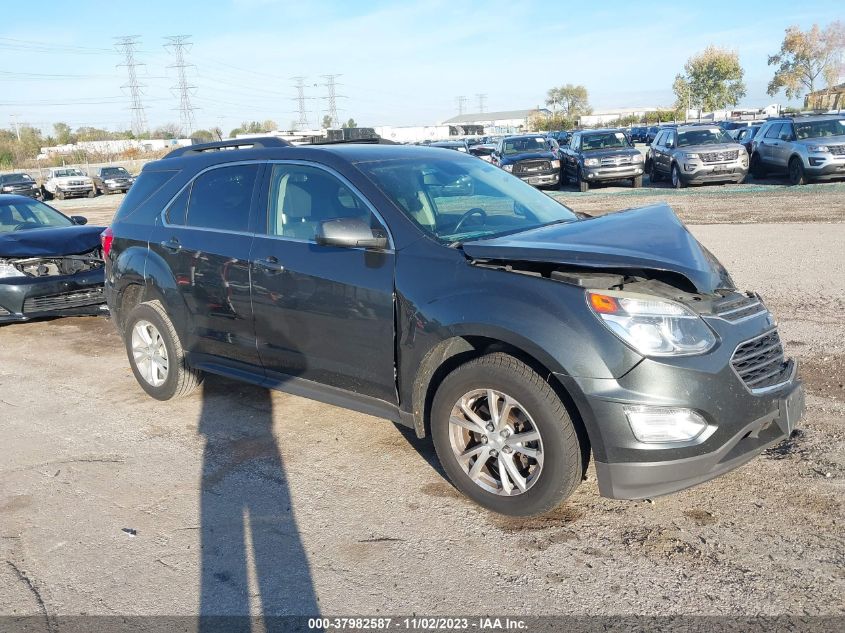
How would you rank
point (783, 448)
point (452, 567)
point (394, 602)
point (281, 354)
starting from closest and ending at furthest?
point (394, 602) < point (452, 567) < point (783, 448) < point (281, 354)

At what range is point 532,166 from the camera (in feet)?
74.2

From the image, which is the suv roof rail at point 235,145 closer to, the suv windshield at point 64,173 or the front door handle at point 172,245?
the front door handle at point 172,245

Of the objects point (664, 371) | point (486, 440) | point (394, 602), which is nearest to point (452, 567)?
point (394, 602)

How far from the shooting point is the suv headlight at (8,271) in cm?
815

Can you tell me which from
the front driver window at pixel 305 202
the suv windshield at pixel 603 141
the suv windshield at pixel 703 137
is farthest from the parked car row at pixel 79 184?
the front driver window at pixel 305 202

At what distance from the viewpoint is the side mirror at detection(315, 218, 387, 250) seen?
411 cm

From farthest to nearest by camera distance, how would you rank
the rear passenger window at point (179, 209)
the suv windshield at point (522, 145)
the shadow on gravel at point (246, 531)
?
the suv windshield at point (522, 145) → the rear passenger window at point (179, 209) → the shadow on gravel at point (246, 531)

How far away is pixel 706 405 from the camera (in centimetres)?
333

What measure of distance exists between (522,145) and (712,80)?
60.4m

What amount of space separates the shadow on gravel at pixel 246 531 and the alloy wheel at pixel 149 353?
56 cm

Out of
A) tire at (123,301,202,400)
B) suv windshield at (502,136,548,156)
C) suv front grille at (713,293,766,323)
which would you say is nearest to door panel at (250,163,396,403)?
tire at (123,301,202,400)

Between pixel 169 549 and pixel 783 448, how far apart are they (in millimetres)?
3406

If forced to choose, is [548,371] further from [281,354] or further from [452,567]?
[281,354]

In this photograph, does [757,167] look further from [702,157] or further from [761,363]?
[761,363]
